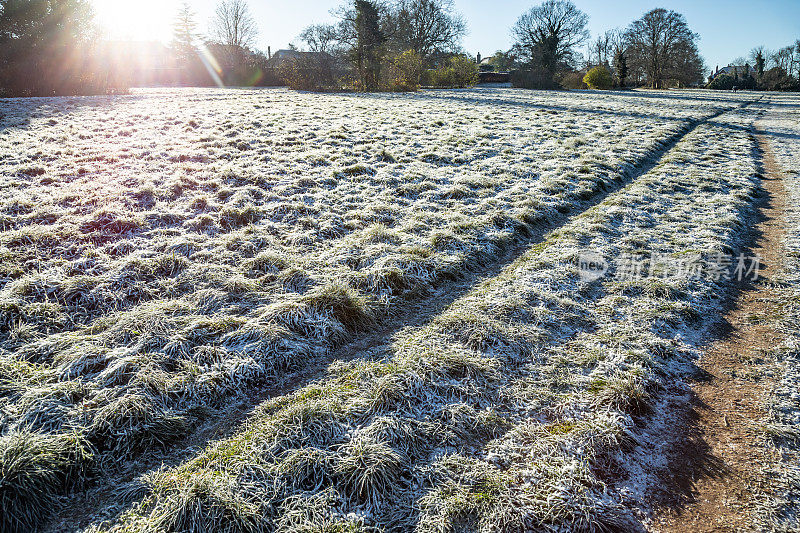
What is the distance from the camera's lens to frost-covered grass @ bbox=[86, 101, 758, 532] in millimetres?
2254

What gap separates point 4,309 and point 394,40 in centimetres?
4323

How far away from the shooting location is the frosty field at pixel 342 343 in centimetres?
236

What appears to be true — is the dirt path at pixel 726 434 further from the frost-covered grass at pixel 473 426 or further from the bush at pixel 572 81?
the bush at pixel 572 81

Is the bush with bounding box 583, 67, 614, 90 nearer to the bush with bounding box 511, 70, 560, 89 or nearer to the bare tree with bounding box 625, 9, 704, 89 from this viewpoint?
the bush with bounding box 511, 70, 560, 89

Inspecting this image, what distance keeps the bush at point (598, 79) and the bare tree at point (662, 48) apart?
44.8 ft

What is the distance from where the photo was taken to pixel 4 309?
3.68 meters

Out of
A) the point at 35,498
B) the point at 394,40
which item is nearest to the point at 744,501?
the point at 35,498

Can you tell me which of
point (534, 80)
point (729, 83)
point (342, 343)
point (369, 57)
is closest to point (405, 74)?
point (369, 57)

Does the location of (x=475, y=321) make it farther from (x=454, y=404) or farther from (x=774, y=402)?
(x=774, y=402)

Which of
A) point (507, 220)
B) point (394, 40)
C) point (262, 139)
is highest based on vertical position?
point (394, 40)

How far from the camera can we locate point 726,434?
9.34 ft

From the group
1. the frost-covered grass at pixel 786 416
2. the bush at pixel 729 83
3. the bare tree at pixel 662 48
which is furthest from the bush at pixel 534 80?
the frost-covered grass at pixel 786 416

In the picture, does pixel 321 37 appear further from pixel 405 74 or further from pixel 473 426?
pixel 473 426

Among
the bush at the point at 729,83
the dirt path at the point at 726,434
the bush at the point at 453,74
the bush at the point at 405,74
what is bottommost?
the dirt path at the point at 726,434
